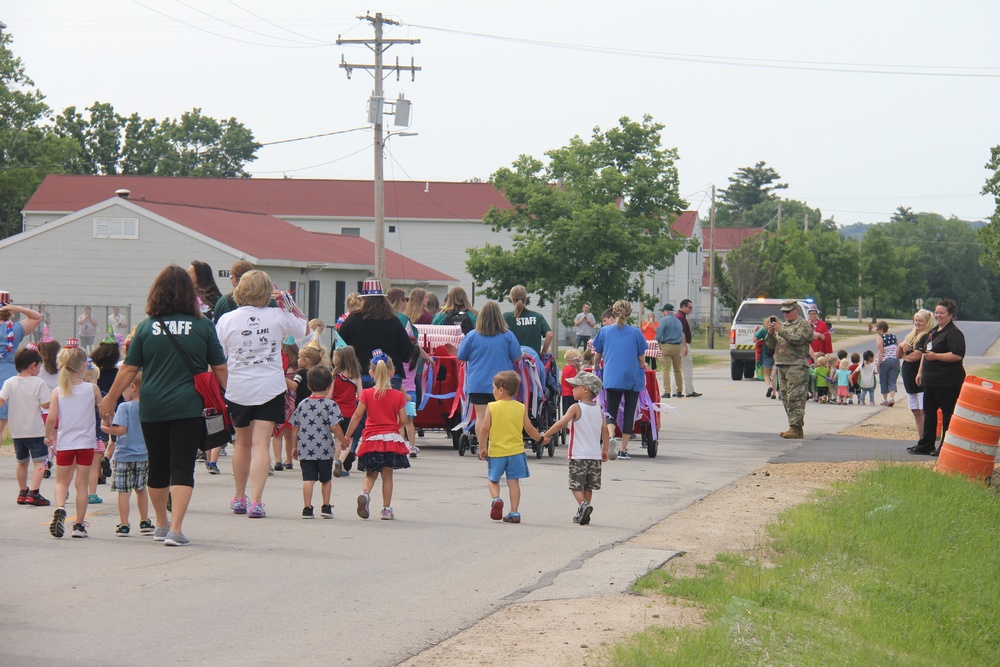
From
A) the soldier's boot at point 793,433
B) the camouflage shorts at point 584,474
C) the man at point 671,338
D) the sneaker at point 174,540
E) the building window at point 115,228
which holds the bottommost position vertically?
the sneaker at point 174,540

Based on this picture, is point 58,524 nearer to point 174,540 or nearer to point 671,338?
point 174,540

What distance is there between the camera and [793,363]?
17938 millimetres

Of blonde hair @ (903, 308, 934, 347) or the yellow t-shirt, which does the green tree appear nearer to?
blonde hair @ (903, 308, 934, 347)

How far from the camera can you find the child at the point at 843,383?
86.0 feet

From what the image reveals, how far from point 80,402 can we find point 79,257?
32136 millimetres

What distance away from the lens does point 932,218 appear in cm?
14738

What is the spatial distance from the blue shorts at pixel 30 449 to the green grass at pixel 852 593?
5734 mm

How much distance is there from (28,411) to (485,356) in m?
4.99

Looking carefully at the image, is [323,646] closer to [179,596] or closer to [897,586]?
[179,596]

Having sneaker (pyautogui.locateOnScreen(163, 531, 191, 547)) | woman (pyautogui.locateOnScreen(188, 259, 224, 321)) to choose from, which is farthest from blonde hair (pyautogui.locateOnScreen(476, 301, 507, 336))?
sneaker (pyautogui.locateOnScreen(163, 531, 191, 547))

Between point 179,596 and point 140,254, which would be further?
point 140,254

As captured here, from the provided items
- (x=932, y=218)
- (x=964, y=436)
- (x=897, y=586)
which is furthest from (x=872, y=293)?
(x=897, y=586)

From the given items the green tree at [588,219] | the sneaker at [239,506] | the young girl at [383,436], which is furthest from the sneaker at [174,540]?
the green tree at [588,219]

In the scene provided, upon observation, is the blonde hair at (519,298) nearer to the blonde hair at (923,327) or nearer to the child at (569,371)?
the child at (569,371)
